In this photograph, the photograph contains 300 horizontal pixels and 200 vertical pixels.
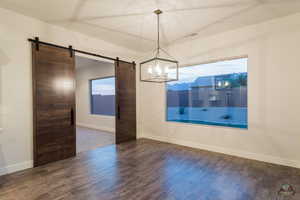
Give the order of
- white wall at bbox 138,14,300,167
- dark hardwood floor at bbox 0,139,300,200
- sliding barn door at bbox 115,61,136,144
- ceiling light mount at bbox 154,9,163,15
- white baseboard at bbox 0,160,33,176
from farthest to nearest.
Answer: sliding barn door at bbox 115,61,136,144 → white wall at bbox 138,14,300,167 → ceiling light mount at bbox 154,9,163,15 → white baseboard at bbox 0,160,33,176 → dark hardwood floor at bbox 0,139,300,200

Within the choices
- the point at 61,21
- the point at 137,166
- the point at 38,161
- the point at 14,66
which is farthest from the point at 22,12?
the point at 137,166

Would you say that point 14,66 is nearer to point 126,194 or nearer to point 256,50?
point 126,194

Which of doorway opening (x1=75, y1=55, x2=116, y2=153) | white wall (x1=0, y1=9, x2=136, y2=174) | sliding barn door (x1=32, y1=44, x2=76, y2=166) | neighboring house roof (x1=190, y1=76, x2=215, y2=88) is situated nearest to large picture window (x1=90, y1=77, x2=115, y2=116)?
doorway opening (x1=75, y1=55, x2=116, y2=153)

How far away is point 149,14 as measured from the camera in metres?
3.13

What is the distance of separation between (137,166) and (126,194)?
0.95 metres

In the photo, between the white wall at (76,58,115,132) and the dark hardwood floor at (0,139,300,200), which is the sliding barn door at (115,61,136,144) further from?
the white wall at (76,58,115,132)

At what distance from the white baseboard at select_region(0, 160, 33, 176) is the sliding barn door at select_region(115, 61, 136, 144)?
7.27 ft

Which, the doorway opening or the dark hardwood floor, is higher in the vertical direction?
the doorway opening

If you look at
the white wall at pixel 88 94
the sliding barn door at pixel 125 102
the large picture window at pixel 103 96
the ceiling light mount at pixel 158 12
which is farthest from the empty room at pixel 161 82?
the large picture window at pixel 103 96

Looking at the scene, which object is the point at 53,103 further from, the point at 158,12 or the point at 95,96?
the point at 95,96

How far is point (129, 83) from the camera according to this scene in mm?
→ 5297

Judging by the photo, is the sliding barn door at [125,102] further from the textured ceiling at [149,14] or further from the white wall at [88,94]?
the white wall at [88,94]

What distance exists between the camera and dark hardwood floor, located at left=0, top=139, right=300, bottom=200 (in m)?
2.25

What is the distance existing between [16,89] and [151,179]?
2933 mm
